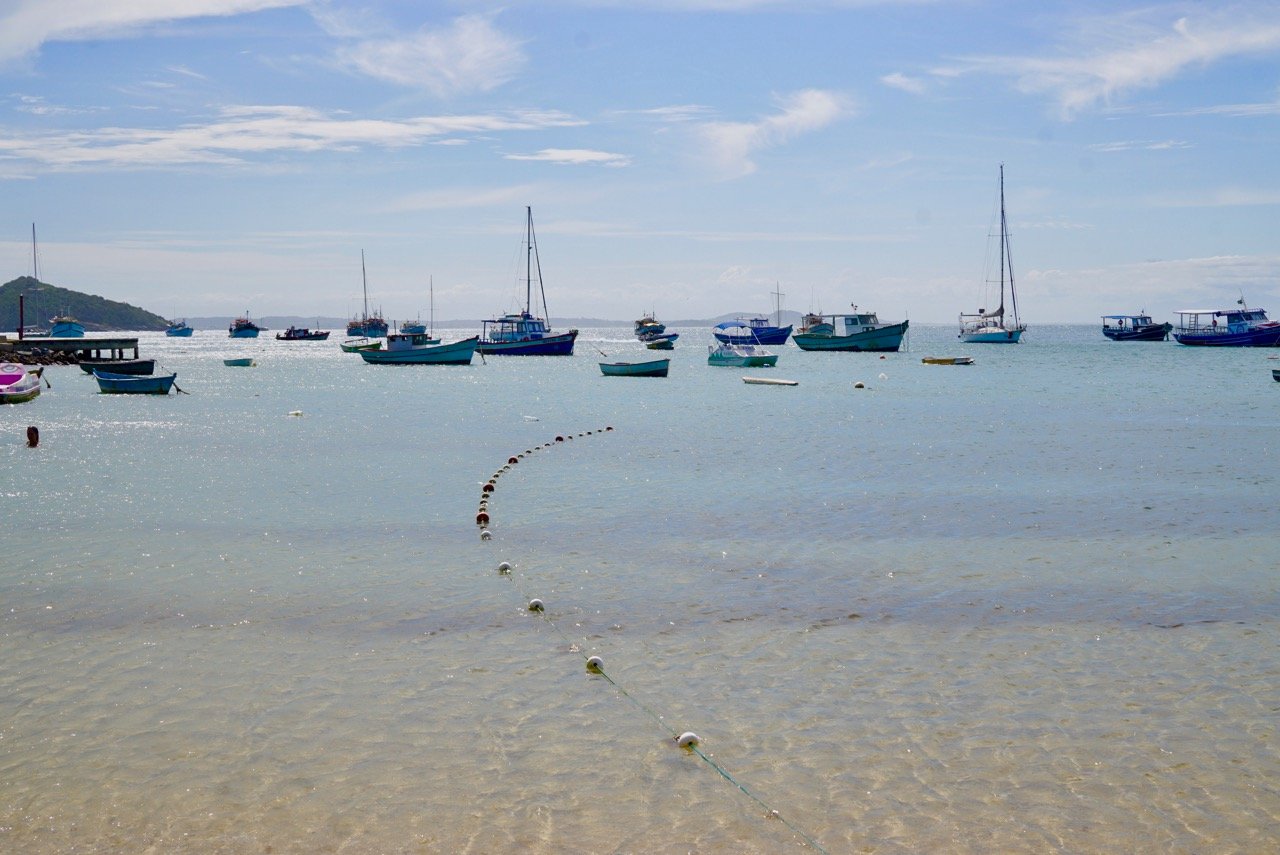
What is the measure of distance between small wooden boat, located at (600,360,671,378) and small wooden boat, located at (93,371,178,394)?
26583 millimetres

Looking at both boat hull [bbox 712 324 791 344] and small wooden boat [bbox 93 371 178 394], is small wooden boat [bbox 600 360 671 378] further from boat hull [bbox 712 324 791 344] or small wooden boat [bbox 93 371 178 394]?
boat hull [bbox 712 324 791 344]

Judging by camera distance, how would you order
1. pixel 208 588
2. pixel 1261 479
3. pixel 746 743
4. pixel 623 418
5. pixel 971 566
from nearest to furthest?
pixel 746 743, pixel 208 588, pixel 971 566, pixel 1261 479, pixel 623 418

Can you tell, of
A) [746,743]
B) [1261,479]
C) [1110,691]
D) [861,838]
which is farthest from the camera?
[1261,479]

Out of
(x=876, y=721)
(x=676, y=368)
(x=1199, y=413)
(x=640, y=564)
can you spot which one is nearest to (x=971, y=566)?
(x=640, y=564)

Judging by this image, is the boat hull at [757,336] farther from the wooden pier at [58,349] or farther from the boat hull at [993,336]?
the wooden pier at [58,349]

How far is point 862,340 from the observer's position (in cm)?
10569

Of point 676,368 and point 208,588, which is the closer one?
point 208,588

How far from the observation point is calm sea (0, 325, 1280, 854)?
6621 mm

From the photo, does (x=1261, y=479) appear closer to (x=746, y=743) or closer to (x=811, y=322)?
(x=746, y=743)

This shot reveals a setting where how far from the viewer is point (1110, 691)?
8.77m

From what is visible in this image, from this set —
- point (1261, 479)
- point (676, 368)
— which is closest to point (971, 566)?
point (1261, 479)

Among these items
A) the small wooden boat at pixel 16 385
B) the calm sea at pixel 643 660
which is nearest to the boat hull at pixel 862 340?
the small wooden boat at pixel 16 385

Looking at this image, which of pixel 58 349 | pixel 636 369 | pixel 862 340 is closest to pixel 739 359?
pixel 636 369

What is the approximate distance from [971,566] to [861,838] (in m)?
7.91
